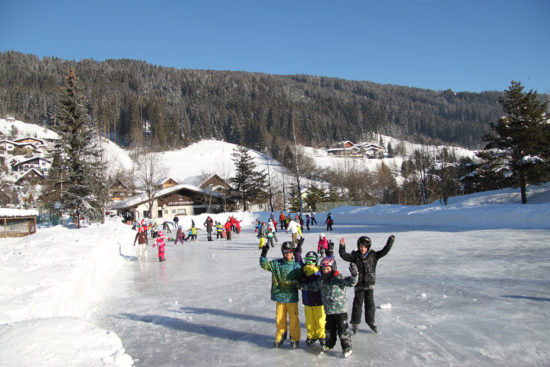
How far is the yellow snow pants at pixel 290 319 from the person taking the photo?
14.3 ft

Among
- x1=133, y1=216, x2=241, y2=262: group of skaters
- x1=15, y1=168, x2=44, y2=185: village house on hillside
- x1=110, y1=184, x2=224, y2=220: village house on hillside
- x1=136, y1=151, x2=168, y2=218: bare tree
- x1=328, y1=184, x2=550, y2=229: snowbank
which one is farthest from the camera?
x1=15, y1=168, x2=44, y2=185: village house on hillside

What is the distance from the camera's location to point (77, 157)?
26422mm

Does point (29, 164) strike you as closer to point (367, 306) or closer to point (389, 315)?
point (389, 315)

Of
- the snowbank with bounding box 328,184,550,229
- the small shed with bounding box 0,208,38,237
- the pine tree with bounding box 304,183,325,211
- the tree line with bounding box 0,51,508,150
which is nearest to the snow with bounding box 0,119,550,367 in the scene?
the snowbank with bounding box 328,184,550,229

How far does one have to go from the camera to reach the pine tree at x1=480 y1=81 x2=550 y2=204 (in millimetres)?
22500

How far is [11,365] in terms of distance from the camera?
3463 mm

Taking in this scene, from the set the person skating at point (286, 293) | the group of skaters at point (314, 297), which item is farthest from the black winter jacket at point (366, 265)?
the person skating at point (286, 293)

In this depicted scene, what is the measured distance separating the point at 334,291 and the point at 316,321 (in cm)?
55

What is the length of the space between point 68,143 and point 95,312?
2474cm

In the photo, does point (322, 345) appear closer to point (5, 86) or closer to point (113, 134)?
point (113, 134)

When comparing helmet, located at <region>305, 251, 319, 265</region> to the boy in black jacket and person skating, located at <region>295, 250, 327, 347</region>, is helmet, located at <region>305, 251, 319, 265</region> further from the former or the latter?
the boy in black jacket

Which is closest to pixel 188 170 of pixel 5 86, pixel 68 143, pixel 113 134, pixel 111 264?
pixel 113 134

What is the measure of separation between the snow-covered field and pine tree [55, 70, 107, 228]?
50.7 ft

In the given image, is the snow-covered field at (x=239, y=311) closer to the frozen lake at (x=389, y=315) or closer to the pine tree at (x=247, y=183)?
the frozen lake at (x=389, y=315)
